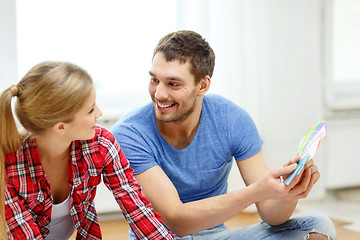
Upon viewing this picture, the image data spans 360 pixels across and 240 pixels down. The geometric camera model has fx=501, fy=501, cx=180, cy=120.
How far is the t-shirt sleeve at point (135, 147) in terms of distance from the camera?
165 cm

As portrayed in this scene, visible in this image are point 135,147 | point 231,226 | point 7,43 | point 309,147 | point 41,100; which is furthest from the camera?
point 231,226

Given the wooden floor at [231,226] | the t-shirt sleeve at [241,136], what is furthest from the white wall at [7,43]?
the t-shirt sleeve at [241,136]

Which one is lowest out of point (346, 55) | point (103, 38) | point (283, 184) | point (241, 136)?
point (283, 184)

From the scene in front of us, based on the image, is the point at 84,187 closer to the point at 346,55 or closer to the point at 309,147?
the point at 309,147

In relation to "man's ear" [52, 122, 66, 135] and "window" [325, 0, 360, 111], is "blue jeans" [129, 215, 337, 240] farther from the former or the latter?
"window" [325, 0, 360, 111]

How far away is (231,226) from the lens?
2.81m

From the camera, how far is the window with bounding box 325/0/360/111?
3.43m

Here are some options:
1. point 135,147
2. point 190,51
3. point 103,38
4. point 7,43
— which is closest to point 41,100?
point 135,147

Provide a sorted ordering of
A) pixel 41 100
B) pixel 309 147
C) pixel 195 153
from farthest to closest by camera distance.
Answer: pixel 195 153
pixel 309 147
pixel 41 100

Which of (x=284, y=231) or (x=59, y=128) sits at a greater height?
(x=59, y=128)

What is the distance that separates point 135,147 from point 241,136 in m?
0.39

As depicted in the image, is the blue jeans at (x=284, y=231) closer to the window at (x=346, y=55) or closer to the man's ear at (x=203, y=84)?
the man's ear at (x=203, y=84)

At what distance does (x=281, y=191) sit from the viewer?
1.50 m

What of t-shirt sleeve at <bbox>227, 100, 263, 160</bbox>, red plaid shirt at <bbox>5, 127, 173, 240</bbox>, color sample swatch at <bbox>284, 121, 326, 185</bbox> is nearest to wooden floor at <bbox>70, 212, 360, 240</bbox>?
t-shirt sleeve at <bbox>227, 100, 263, 160</bbox>
